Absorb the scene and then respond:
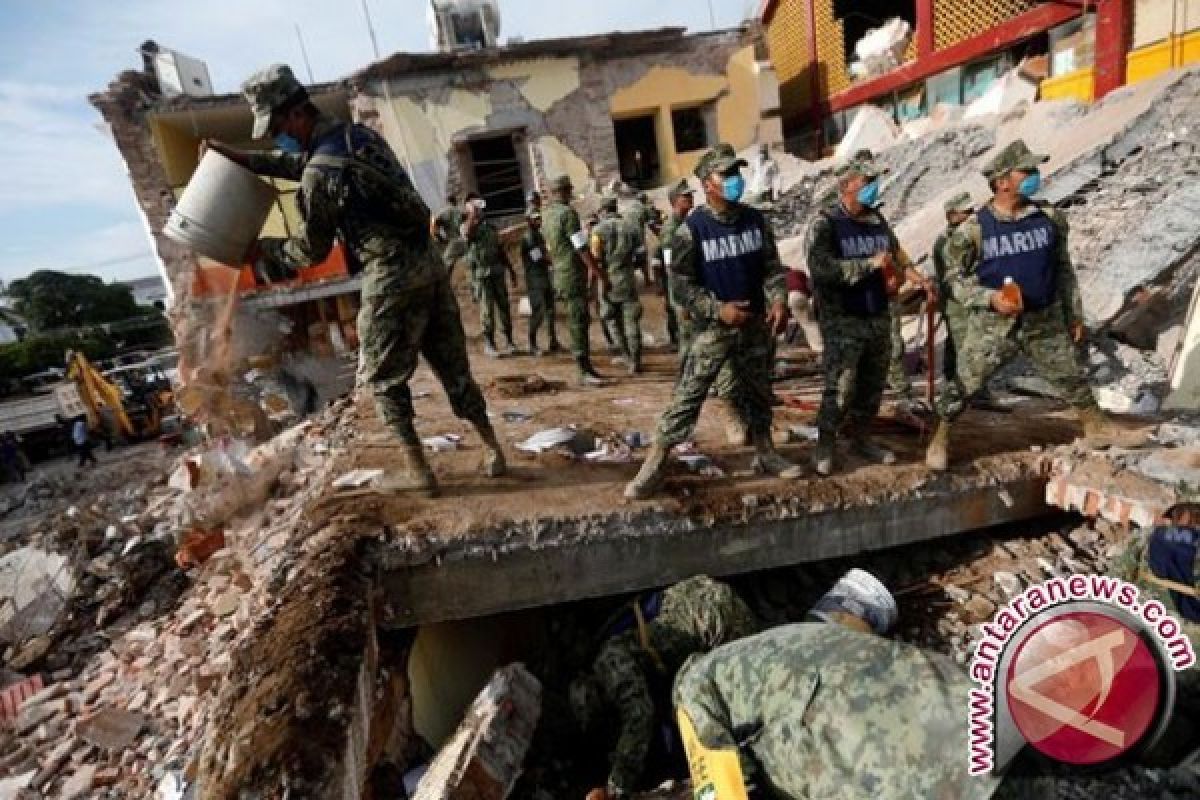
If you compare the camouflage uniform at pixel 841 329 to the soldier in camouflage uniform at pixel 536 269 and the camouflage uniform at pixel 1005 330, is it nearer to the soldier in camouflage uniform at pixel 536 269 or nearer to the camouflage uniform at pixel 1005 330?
the camouflage uniform at pixel 1005 330

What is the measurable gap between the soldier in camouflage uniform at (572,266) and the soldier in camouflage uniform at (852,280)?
285 centimetres

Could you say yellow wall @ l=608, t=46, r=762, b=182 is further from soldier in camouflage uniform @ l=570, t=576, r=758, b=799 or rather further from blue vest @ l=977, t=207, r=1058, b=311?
soldier in camouflage uniform @ l=570, t=576, r=758, b=799

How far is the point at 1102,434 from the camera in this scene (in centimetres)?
368

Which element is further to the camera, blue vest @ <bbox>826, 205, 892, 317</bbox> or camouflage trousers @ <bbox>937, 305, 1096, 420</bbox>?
camouflage trousers @ <bbox>937, 305, 1096, 420</bbox>

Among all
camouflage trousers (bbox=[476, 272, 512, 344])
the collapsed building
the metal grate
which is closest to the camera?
the collapsed building

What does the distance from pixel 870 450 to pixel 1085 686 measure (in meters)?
2.82

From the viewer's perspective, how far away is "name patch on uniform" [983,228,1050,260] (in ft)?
11.0

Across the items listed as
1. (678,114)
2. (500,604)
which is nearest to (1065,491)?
(500,604)

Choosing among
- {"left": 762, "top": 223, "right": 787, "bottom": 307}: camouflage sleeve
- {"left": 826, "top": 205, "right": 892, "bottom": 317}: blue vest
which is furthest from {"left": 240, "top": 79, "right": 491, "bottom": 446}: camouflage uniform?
{"left": 826, "top": 205, "right": 892, "bottom": 317}: blue vest

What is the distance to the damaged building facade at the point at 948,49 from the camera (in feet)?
26.9

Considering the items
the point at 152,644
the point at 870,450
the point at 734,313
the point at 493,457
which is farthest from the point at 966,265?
the point at 152,644

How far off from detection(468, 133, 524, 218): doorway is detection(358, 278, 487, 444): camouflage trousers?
1149cm

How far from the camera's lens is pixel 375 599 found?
9.21ft

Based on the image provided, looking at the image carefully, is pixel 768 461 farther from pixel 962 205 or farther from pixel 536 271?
pixel 536 271
